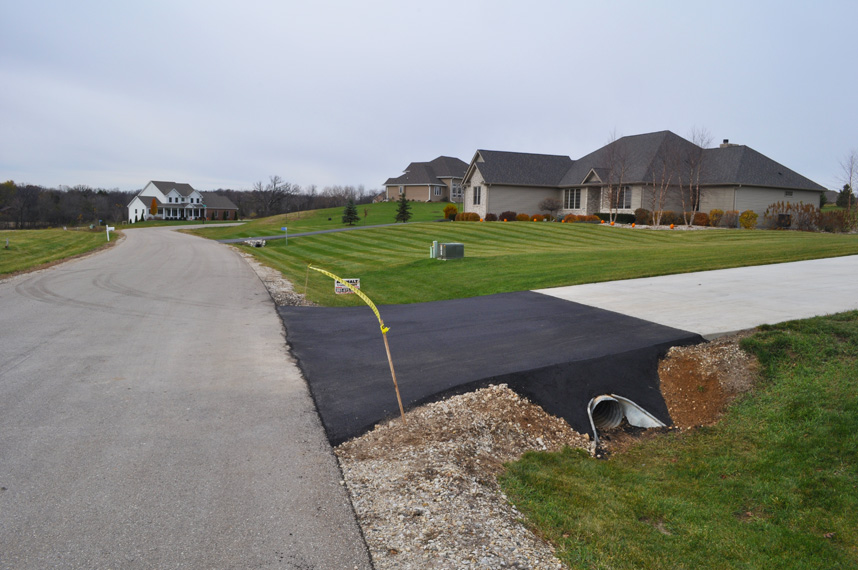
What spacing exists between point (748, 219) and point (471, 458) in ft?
129

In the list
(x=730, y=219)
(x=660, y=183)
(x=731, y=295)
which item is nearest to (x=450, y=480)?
(x=731, y=295)

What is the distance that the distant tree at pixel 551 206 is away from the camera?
49.2 m

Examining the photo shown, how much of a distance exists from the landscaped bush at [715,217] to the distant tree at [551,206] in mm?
13612

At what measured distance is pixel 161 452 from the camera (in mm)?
5914

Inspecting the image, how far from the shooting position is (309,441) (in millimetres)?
6391

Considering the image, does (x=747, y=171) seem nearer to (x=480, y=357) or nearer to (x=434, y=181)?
(x=480, y=357)

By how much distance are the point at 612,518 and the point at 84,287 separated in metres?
17.2

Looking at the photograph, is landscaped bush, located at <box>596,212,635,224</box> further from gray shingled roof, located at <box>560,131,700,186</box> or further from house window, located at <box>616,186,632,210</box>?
gray shingled roof, located at <box>560,131,700,186</box>

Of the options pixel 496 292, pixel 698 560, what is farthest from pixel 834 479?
pixel 496 292

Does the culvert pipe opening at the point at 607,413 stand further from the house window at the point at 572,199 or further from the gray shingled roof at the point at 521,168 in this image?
the house window at the point at 572,199

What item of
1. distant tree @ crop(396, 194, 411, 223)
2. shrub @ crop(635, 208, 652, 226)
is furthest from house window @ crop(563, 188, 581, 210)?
distant tree @ crop(396, 194, 411, 223)

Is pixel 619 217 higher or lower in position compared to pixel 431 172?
lower

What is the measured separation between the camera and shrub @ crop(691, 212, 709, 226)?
130 feet

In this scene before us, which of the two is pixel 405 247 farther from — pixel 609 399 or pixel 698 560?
pixel 698 560
